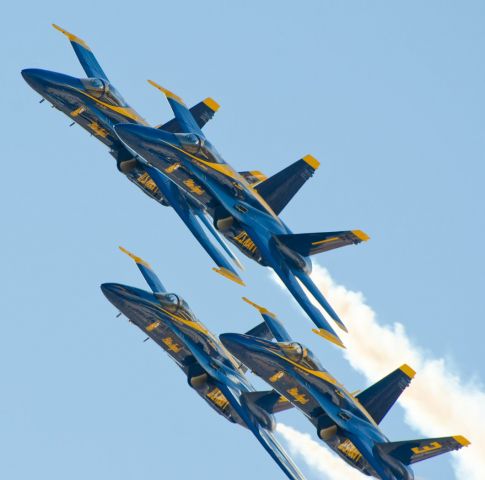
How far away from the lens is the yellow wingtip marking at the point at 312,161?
7694 cm

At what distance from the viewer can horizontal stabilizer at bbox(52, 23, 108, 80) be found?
83000mm

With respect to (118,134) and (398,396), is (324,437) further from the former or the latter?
→ (118,134)

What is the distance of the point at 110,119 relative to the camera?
7894 centimetres

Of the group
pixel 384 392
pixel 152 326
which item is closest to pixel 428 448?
pixel 384 392

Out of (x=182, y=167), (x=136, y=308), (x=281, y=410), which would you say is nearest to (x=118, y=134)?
(x=182, y=167)

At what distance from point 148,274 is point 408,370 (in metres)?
13.5

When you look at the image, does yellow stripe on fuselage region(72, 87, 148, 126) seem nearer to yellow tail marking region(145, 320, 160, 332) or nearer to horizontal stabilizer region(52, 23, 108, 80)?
horizontal stabilizer region(52, 23, 108, 80)

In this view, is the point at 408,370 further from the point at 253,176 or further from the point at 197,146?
the point at 253,176

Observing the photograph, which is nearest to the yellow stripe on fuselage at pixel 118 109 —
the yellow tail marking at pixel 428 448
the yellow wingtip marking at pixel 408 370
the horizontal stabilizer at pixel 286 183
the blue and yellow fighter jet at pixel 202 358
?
the horizontal stabilizer at pixel 286 183

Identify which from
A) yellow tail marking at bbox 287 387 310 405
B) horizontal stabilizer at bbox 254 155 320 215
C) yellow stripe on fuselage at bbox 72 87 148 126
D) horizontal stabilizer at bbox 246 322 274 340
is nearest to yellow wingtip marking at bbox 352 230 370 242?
horizontal stabilizer at bbox 254 155 320 215

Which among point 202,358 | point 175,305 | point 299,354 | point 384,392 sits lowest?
point 202,358

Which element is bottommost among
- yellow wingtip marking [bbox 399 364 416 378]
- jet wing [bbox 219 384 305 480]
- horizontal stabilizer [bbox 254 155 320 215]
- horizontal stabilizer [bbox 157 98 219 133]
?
jet wing [bbox 219 384 305 480]

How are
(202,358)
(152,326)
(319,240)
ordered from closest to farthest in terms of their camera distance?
(319,240) → (152,326) → (202,358)

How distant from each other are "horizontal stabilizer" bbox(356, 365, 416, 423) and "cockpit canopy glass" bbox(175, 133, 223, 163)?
1269cm
